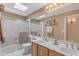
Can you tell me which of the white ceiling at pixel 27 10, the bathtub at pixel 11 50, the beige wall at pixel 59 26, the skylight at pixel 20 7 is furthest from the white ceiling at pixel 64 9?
the bathtub at pixel 11 50

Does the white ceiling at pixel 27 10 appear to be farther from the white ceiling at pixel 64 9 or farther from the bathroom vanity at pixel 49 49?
the bathroom vanity at pixel 49 49

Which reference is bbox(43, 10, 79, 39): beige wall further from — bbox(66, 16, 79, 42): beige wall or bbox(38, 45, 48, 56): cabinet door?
bbox(38, 45, 48, 56): cabinet door

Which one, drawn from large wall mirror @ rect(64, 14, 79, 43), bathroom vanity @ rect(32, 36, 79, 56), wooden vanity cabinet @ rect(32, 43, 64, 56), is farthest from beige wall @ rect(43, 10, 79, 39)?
wooden vanity cabinet @ rect(32, 43, 64, 56)

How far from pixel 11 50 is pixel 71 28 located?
40.2 inches

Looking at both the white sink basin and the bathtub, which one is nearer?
the white sink basin

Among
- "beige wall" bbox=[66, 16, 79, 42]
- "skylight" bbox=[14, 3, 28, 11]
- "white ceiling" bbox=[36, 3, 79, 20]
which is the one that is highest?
"skylight" bbox=[14, 3, 28, 11]

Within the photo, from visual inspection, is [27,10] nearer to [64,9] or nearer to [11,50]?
[64,9]

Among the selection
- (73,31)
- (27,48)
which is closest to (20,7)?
(27,48)

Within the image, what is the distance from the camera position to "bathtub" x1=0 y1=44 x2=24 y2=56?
1628 millimetres

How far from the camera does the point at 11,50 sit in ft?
5.39

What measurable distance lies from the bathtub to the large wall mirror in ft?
2.54

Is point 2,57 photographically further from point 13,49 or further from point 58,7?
point 58,7

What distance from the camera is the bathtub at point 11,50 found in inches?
64.1

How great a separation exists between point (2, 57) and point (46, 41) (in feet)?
2.52
